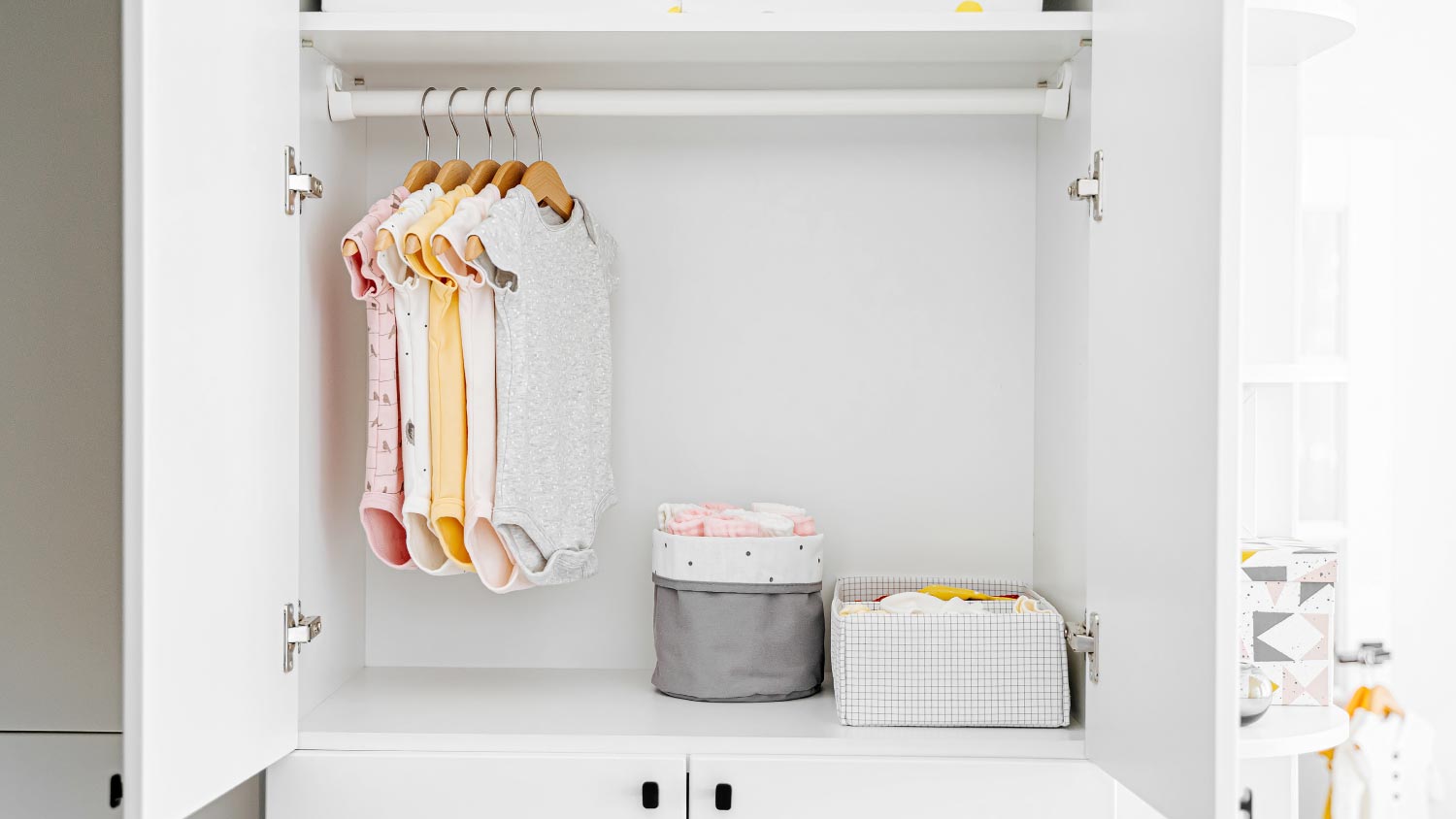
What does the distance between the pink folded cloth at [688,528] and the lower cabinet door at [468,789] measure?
0.30 meters

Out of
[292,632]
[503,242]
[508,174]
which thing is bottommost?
[292,632]

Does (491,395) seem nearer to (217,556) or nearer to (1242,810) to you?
(217,556)

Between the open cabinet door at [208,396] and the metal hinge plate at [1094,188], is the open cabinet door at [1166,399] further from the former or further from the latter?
the open cabinet door at [208,396]

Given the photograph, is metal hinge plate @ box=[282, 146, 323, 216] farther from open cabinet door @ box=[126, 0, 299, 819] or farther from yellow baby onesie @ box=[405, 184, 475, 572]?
yellow baby onesie @ box=[405, 184, 475, 572]

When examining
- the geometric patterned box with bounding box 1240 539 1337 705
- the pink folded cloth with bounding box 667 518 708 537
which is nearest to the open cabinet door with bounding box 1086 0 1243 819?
the geometric patterned box with bounding box 1240 539 1337 705

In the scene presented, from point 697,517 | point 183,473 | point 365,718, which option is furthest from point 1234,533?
point 365,718

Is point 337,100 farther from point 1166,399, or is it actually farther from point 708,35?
point 1166,399

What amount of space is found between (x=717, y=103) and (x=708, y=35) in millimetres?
115

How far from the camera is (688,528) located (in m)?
1.50

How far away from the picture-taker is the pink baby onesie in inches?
52.6

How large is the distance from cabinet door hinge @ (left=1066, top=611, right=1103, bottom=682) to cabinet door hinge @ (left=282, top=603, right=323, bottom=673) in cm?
92

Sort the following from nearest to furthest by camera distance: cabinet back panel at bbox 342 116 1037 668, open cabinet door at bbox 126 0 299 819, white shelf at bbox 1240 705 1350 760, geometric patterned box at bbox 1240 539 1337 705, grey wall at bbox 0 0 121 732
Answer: open cabinet door at bbox 126 0 299 819, white shelf at bbox 1240 705 1350 760, geometric patterned box at bbox 1240 539 1337 705, grey wall at bbox 0 0 121 732, cabinet back panel at bbox 342 116 1037 668

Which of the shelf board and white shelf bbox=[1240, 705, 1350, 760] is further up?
the shelf board

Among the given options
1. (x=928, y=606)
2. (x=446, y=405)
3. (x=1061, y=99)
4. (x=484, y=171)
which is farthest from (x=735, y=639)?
(x=1061, y=99)
